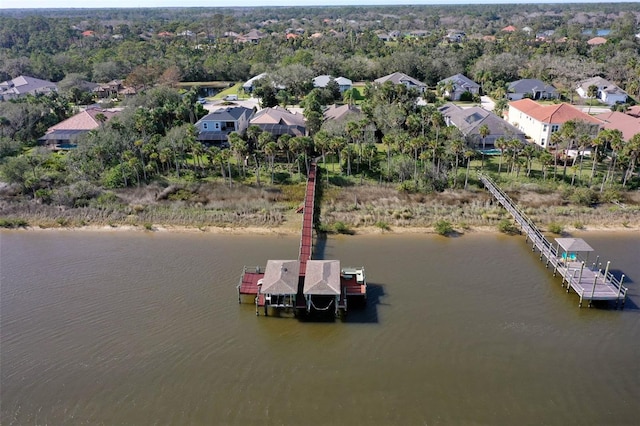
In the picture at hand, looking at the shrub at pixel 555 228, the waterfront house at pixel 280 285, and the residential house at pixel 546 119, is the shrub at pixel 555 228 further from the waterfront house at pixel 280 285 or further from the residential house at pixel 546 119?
the waterfront house at pixel 280 285

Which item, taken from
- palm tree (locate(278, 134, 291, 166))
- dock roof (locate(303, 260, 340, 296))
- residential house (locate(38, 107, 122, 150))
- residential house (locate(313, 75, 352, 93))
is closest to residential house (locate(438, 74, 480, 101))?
residential house (locate(313, 75, 352, 93))

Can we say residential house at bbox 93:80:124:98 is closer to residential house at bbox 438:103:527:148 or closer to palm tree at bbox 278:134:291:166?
palm tree at bbox 278:134:291:166

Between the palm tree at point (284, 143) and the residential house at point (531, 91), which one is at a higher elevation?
the residential house at point (531, 91)

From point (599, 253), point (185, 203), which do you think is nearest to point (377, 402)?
point (599, 253)

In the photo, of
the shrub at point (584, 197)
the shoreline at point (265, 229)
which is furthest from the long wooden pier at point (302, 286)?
the shrub at point (584, 197)

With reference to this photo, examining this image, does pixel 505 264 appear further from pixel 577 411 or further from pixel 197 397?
pixel 197 397
